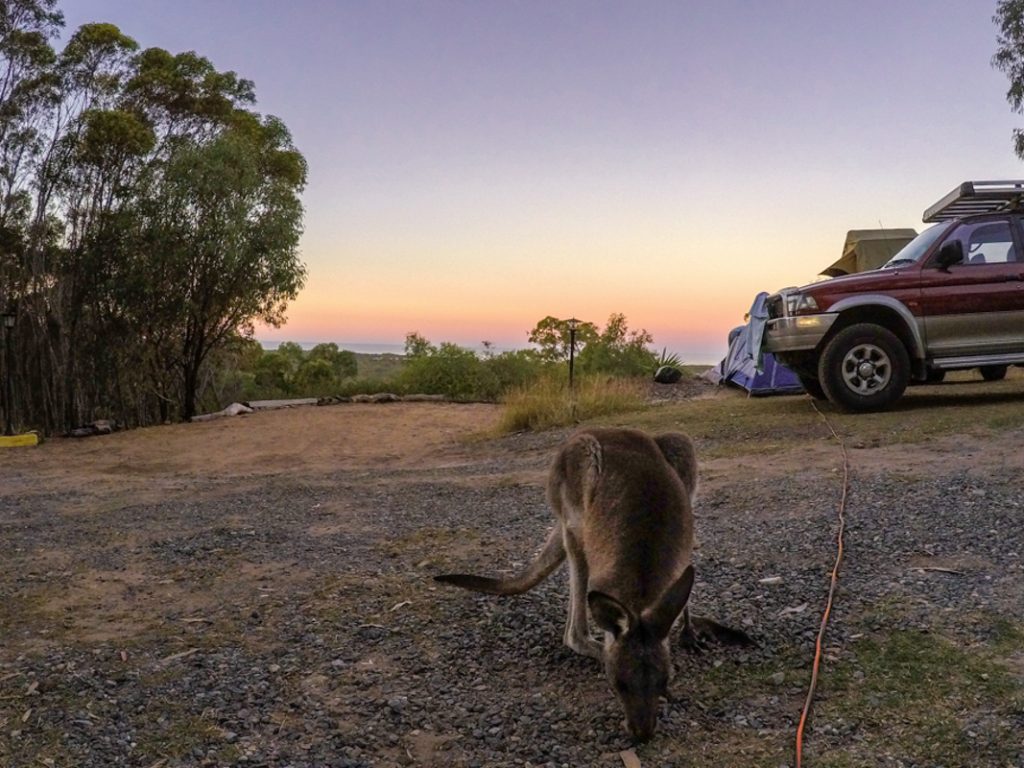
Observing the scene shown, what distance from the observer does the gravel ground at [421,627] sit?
10.8ft

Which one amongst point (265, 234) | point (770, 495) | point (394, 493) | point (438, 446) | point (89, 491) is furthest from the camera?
point (265, 234)

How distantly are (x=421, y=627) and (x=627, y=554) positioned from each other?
5.55 feet

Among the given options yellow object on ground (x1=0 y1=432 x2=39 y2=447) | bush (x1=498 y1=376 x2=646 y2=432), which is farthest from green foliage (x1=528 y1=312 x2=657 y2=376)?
yellow object on ground (x1=0 y1=432 x2=39 y2=447)

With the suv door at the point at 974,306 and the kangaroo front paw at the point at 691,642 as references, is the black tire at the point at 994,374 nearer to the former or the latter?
the suv door at the point at 974,306

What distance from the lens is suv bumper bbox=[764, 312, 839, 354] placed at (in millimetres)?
11055

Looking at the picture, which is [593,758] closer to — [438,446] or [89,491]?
[89,491]

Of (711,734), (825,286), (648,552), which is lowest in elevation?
(711,734)

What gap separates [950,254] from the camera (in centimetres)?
1091

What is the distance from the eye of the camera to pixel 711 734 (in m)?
3.25

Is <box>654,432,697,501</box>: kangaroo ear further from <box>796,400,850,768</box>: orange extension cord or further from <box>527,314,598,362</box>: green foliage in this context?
<box>527,314,598,362</box>: green foliage

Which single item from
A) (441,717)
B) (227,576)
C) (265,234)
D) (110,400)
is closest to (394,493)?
→ (227,576)

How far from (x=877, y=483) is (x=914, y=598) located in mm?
3151

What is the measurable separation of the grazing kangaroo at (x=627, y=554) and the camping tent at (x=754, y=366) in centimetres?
883

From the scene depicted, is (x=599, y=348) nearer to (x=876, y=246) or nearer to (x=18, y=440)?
(x=876, y=246)
